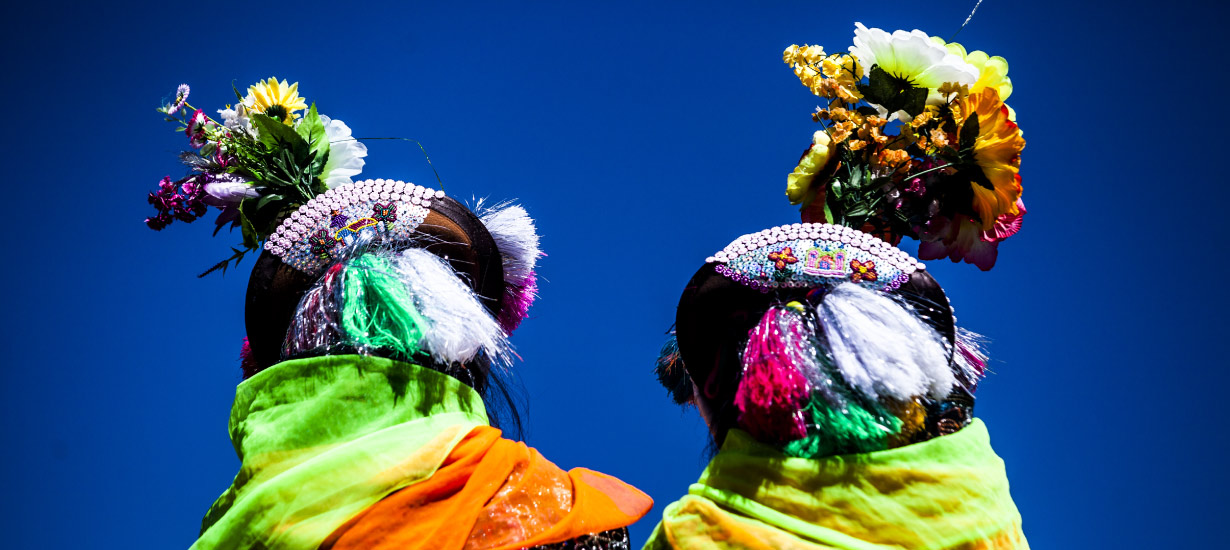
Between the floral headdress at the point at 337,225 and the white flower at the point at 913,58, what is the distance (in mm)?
741

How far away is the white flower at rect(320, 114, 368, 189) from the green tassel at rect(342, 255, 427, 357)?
0.39 m

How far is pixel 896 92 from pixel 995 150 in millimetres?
211

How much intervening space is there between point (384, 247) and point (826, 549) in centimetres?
91

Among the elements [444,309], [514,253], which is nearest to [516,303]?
[514,253]

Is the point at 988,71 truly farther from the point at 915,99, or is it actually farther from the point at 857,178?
the point at 857,178

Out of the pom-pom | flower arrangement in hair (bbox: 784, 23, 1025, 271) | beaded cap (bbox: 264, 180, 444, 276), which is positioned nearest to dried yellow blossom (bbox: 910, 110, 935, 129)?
flower arrangement in hair (bbox: 784, 23, 1025, 271)

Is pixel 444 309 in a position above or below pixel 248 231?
below

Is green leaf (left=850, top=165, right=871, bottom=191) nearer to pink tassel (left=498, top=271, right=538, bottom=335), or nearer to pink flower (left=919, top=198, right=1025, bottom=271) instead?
pink flower (left=919, top=198, right=1025, bottom=271)

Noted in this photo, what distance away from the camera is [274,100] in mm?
1979

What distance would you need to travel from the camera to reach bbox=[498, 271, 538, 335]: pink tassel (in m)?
1.94

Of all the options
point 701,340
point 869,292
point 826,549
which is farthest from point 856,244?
point 826,549

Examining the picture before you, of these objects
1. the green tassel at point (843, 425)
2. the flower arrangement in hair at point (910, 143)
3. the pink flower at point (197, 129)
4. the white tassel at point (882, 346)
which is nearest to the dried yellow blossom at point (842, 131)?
the flower arrangement in hair at point (910, 143)

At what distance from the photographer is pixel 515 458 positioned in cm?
164

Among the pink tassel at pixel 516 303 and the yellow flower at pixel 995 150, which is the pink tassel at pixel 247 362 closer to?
the pink tassel at pixel 516 303
